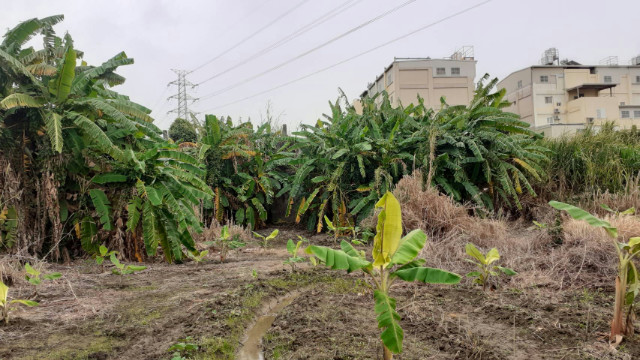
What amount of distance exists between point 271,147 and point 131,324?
843 cm

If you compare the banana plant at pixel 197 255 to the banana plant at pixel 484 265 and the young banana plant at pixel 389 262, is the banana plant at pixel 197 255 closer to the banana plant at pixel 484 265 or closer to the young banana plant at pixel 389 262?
the banana plant at pixel 484 265

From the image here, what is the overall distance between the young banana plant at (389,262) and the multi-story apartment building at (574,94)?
40.5m

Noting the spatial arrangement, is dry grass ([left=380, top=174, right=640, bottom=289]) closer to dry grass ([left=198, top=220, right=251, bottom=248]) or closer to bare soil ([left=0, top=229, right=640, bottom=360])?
bare soil ([left=0, top=229, right=640, bottom=360])

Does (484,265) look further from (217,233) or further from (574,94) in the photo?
(574,94)

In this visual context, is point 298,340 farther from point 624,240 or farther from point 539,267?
point 624,240

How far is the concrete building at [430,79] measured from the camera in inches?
1443

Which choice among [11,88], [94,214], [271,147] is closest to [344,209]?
[271,147]

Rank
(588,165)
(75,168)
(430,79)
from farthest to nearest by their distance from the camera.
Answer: (430,79)
(588,165)
(75,168)

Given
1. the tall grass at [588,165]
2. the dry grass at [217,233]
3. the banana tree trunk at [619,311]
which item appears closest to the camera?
the banana tree trunk at [619,311]

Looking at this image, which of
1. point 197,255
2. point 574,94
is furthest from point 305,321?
point 574,94

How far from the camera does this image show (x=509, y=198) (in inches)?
353

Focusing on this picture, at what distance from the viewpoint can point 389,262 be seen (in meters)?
2.54

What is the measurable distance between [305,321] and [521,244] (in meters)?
3.67

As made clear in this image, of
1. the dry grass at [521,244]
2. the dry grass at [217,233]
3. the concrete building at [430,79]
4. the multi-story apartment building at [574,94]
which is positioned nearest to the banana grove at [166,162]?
the dry grass at [217,233]
